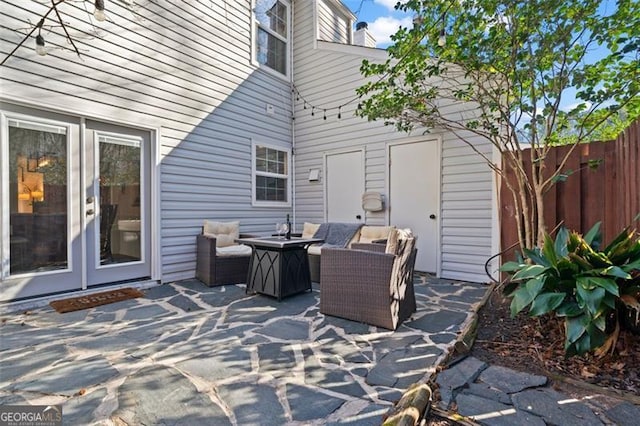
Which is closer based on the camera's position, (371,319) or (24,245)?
(371,319)

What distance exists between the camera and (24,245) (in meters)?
3.33

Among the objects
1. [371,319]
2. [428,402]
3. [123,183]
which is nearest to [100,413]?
[428,402]

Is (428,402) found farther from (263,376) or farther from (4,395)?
(4,395)

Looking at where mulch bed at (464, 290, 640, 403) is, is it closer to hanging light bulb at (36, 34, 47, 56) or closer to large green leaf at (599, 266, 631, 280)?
large green leaf at (599, 266, 631, 280)

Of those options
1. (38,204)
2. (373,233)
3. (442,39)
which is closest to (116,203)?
(38,204)

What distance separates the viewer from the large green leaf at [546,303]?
208 cm

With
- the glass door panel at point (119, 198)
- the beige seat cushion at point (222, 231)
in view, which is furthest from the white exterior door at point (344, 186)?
the glass door panel at point (119, 198)

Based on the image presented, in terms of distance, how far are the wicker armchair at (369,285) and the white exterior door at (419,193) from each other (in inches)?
81.4

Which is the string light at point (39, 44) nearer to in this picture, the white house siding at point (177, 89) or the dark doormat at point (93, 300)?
the white house siding at point (177, 89)

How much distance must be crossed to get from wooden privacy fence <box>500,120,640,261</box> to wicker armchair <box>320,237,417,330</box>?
1.98 metres

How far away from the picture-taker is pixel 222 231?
16.3 ft

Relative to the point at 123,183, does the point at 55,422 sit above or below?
below

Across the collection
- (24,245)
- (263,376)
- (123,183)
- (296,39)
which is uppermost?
(296,39)

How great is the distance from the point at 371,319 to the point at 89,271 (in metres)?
3.40
